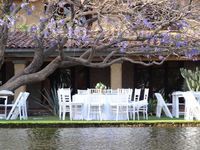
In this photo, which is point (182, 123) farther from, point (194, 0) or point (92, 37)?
point (194, 0)

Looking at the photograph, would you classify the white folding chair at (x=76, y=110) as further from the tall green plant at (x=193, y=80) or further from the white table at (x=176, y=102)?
the tall green plant at (x=193, y=80)

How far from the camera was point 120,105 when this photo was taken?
631 inches

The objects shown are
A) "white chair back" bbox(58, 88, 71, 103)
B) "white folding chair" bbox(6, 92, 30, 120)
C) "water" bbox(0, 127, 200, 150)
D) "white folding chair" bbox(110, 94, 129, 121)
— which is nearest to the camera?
"water" bbox(0, 127, 200, 150)

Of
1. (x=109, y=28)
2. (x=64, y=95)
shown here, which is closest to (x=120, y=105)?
(x=64, y=95)

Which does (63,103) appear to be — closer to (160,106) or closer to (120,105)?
(120,105)

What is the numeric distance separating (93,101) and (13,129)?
601cm

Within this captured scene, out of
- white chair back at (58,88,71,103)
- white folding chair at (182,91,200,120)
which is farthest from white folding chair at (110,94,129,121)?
white folding chair at (182,91,200,120)

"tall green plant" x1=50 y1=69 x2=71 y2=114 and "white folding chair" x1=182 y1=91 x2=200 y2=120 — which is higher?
"tall green plant" x1=50 y1=69 x2=71 y2=114

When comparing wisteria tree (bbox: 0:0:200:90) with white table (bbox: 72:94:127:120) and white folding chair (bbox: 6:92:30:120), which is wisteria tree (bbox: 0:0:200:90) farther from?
white table (bbox: 72:94:127:120)

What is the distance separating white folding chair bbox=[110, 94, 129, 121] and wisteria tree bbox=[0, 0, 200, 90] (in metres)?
1.54

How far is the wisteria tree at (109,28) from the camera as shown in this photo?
13727 millimetres

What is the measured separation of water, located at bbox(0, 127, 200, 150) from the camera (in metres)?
7.67

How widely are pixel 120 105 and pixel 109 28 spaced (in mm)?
2454

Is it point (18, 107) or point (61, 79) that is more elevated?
point (61, 79)
